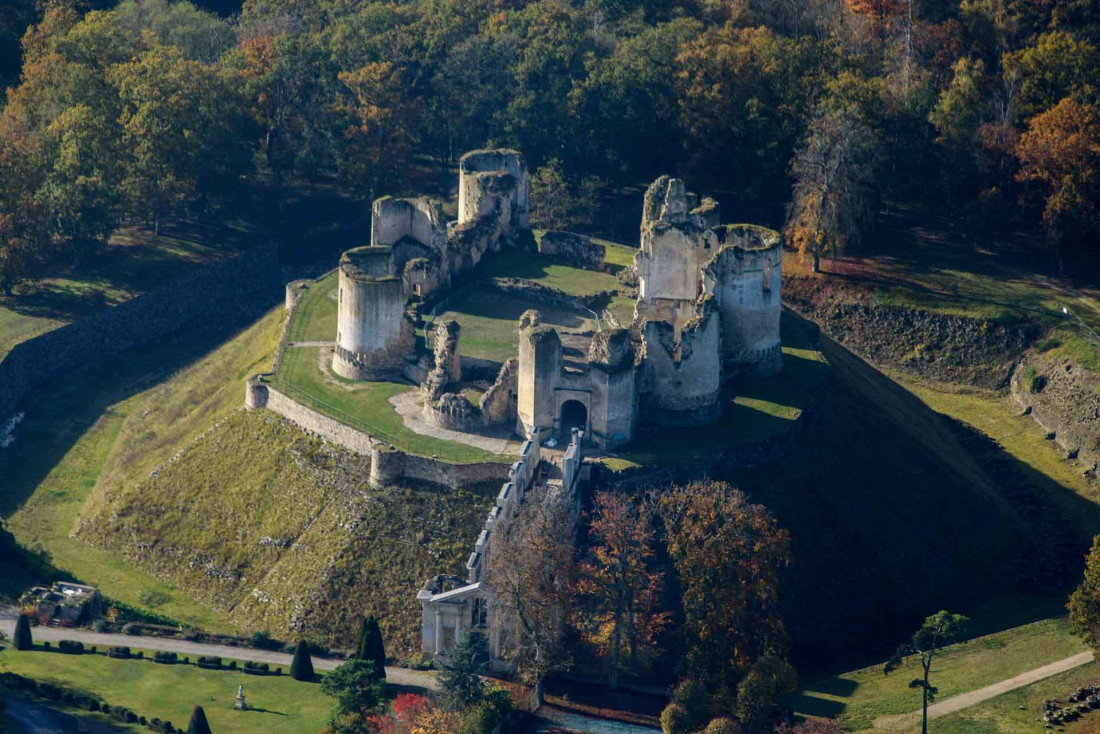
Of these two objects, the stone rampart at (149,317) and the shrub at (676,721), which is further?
the stone rampart at (149,317)

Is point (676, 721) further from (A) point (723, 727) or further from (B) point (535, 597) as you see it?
(B) point (535, 597)

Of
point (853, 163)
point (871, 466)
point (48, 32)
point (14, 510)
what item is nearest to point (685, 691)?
point (871, 466)

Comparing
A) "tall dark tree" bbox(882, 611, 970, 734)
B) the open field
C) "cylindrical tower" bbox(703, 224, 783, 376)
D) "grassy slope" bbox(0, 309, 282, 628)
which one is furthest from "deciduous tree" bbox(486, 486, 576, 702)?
the open field

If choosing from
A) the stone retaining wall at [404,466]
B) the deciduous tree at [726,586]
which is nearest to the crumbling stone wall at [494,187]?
the stone retaining wall at [404,466]

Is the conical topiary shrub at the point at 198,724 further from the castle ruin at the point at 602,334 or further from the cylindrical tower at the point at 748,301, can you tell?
the cylindrical tower at the point at 748,301

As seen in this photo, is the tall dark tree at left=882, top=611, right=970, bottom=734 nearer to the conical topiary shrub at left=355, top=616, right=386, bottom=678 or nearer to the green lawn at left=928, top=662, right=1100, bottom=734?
the green lawn at left=928, top=662, right=1100, bottom=734
